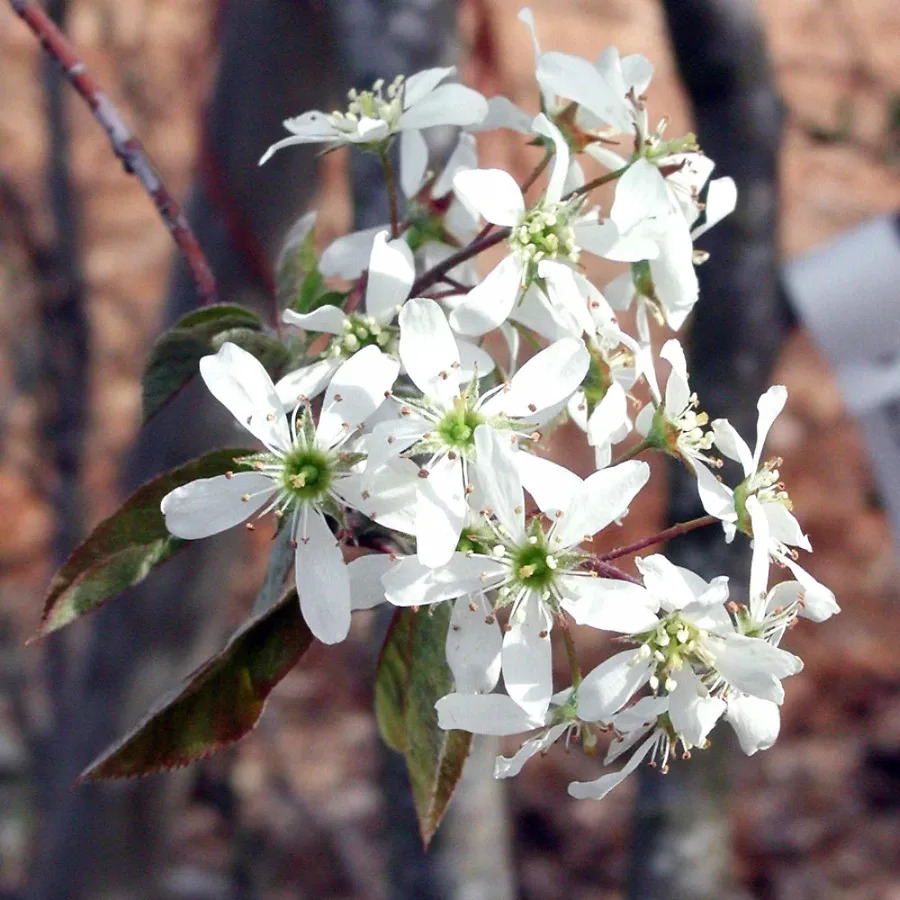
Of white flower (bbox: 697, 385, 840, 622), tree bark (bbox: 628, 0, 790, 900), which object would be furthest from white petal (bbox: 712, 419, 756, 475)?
tree bark (bbox: 628, 0, 790, 900)

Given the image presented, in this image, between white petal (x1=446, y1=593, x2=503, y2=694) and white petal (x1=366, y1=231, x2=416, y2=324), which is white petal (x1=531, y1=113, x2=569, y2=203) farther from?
white petal (x1=446, y1=593, x2=503, y2=694)

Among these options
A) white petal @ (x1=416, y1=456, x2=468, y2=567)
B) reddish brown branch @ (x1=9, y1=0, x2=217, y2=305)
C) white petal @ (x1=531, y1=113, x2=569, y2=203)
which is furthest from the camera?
reddish brown branch @ (x1=9, y1=0, x2=217, y2=305)

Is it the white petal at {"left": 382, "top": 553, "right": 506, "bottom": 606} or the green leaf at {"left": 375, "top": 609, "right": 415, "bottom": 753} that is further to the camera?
the green leaf at {"left": 375, "top": 609, "right": 415, "bottom": 753}

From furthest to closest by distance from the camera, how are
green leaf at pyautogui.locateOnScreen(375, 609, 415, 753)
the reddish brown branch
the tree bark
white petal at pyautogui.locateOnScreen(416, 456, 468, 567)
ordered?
1. the tree bark
2. the reddish brown branch
3. green leaf at pyautogui.locateOnScreen(375, 609, 415, 753)
4. white petal at pyautogui.locateOnScreen(416, 456, 468, 567)

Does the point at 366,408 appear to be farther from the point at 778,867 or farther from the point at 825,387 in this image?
the point at 825,387

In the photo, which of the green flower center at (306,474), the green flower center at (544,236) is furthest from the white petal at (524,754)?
the green flower center at (544,236)

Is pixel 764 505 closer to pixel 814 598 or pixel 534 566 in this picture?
pixel 814 598

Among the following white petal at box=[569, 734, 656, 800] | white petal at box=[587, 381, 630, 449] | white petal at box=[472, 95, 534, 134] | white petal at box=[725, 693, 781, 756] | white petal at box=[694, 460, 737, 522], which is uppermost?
white petal at box=[472, 95, 534, 134]
